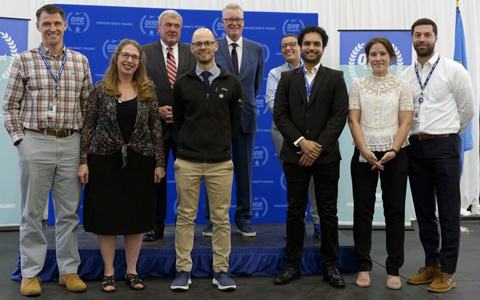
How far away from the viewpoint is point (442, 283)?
3.41 metres

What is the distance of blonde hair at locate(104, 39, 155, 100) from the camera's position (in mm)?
3229

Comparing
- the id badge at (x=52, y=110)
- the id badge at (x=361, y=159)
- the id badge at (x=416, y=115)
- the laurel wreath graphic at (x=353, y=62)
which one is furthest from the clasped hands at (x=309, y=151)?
the laurel wreath graphic at (x=353, y=62)

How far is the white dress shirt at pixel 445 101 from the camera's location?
11.1 ft

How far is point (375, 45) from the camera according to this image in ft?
11.1

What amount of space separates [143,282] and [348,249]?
1.51 meters

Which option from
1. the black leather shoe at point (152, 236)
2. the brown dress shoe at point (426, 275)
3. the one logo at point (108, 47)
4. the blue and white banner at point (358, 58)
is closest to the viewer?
the brown dress shoe at point (426, 275)

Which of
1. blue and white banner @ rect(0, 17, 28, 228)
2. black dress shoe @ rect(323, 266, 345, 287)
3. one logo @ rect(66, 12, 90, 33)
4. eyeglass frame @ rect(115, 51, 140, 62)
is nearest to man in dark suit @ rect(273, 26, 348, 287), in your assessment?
black dress shoe @ rect(323, 266, 345, 287)

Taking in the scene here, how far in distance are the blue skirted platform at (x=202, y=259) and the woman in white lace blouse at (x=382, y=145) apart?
1.40ft

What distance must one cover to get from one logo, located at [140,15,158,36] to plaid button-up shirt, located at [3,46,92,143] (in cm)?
231

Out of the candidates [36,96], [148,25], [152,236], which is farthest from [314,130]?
[148,25]

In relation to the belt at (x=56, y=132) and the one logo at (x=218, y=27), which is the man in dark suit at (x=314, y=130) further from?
the one logo at (x=218, y=27)

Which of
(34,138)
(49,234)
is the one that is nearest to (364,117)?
(34,138)

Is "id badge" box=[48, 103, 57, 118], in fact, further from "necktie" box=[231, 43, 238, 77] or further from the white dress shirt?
the white dress shirt

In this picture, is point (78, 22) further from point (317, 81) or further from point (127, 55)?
point (317, 81)
